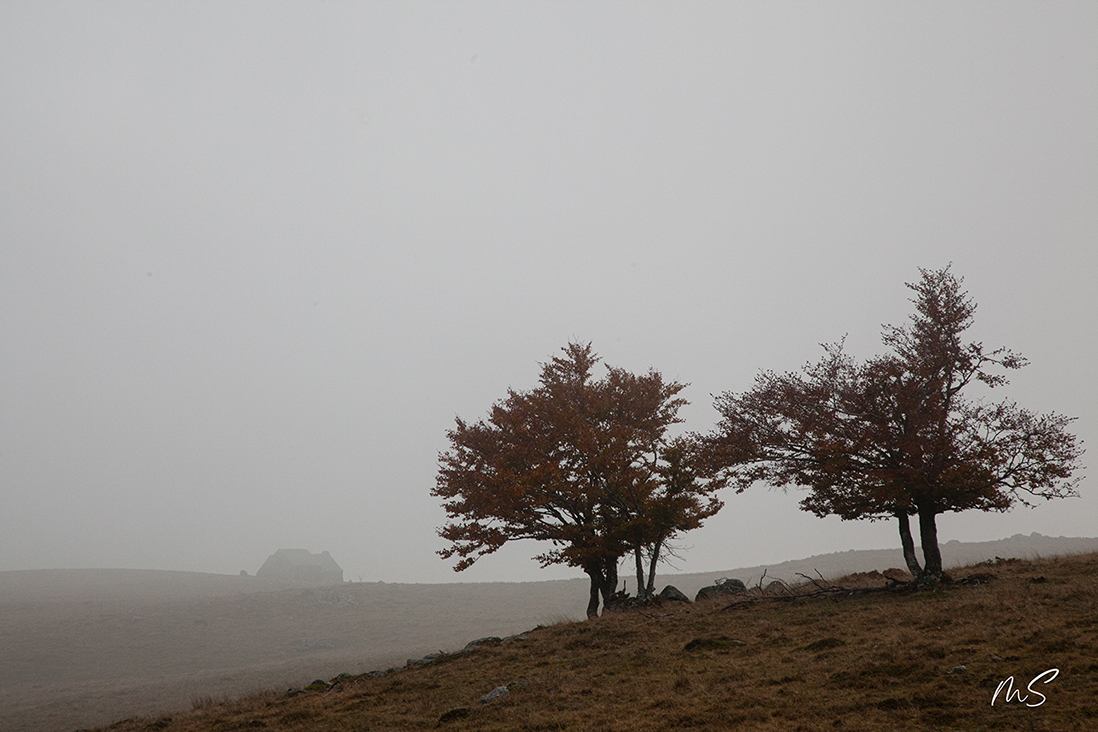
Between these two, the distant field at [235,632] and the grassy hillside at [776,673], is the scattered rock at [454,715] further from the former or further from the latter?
the distant field at [235,632]

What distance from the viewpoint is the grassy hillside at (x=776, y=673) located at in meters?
8.54

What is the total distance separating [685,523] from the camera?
2450cm

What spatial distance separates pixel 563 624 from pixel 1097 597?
15477 millimetres

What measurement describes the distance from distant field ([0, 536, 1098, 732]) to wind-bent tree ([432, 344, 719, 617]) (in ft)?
14.5

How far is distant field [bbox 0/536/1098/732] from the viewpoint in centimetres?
3123

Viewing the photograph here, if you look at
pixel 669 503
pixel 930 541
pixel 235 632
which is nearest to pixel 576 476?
pixel 669 503

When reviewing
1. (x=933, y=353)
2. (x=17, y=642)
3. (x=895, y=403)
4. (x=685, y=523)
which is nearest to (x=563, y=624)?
(x=685, y=523)

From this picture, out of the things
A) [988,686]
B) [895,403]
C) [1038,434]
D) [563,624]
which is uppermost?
[895,403]

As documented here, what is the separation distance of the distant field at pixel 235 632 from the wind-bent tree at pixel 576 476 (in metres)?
4.42

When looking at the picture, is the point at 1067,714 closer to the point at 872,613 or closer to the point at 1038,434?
the point at 872,613

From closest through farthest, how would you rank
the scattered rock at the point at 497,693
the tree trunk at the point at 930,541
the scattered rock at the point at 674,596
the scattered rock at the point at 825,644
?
the scattered rock at the point at 497,693, the scattered rock at the point at 825,644, the tree trunk at the point at 930,541, the scattered rock at the point at 674,596
